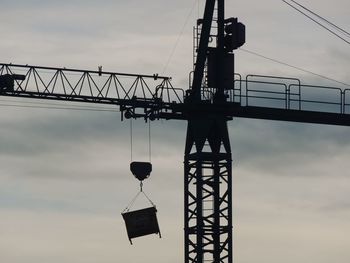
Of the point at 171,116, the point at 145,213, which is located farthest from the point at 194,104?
the point at 145,213

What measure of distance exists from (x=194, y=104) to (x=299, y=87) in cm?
867

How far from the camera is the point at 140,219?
11725 cm

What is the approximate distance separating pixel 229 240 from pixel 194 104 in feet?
34.3

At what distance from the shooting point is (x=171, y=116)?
12150 cm

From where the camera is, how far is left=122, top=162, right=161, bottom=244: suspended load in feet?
383

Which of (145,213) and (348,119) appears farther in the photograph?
(348,119)

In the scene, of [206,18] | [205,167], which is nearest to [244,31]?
[206,18]

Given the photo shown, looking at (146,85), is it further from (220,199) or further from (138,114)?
(220,199)

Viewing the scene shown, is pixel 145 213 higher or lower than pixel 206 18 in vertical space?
lower

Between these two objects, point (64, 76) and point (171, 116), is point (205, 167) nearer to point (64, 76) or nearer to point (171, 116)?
point (171, 116)

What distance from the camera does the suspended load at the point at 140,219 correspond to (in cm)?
11688

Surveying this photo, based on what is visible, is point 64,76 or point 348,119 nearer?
point 64,76

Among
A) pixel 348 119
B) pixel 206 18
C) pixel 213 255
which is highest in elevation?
pixel 206 18

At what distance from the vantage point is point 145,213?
11750 cm
